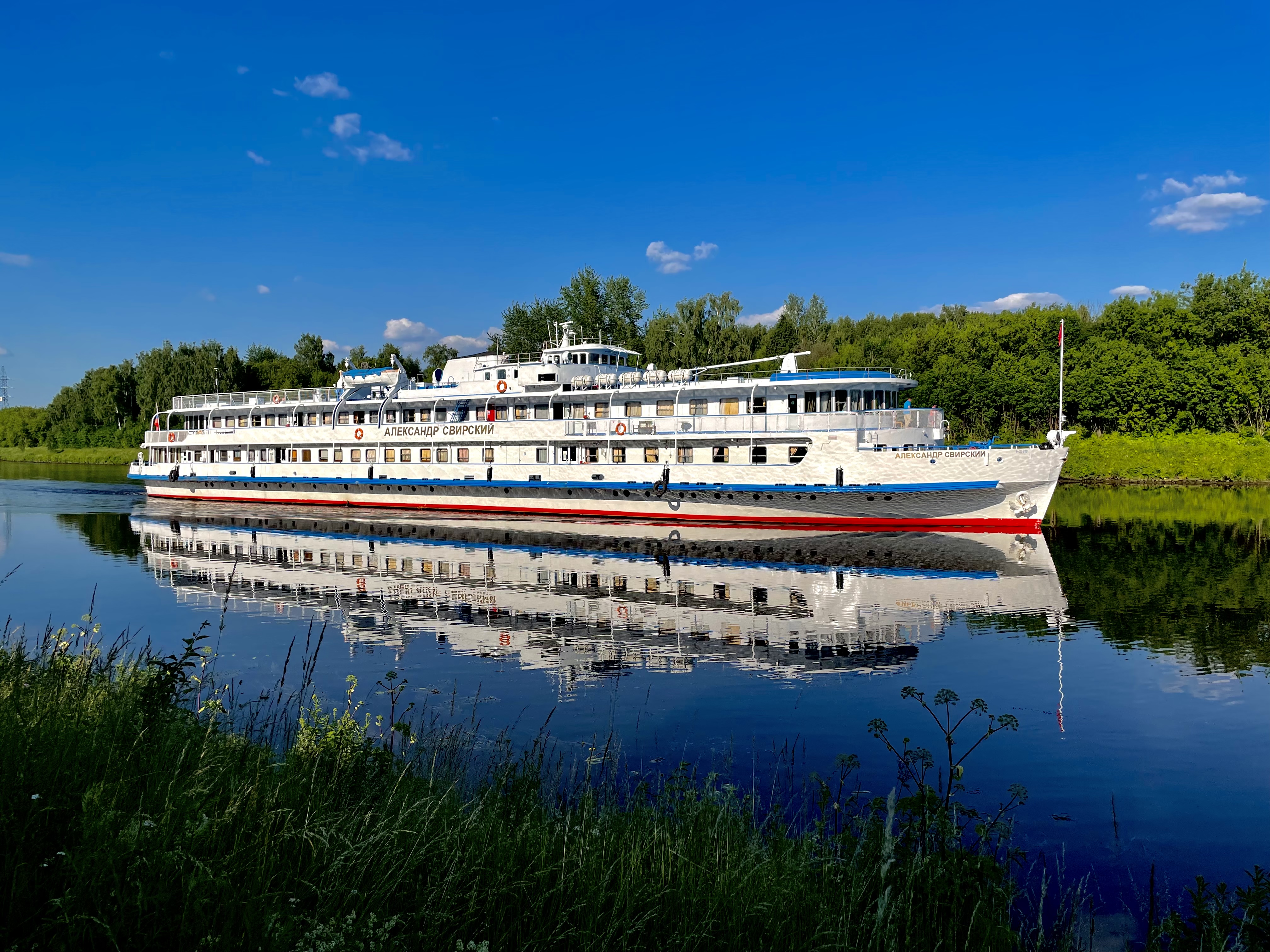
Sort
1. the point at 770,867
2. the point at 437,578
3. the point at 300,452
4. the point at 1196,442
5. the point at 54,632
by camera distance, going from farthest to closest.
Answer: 1. the point at 1196,442
2. the point at 300,452
3. the point at 437,578
4. the point at 54,632
5. the point at 770,867

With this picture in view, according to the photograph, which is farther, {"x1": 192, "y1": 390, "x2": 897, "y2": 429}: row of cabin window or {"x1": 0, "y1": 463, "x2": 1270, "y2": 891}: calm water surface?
{"x1": 192, "y1": 390, "x2": 897, "y2": 429}: row of cabin window

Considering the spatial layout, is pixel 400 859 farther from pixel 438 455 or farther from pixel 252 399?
pixel 252 399

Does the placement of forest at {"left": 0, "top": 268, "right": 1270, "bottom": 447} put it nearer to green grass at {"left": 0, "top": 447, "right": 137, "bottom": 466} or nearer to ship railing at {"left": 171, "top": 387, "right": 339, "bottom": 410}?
green grass at {"left": 0, "top": 447, "right": 137, "bottom": 466}

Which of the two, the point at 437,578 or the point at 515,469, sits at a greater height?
the point at 515,469

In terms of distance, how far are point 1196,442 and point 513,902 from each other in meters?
83.2

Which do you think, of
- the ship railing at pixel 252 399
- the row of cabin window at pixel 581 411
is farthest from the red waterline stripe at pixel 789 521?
the ship railing at pixel 252 399

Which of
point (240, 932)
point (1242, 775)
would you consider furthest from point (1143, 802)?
point (240, 932)

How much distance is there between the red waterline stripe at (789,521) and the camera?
120ft

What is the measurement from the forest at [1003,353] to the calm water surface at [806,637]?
42865 mm

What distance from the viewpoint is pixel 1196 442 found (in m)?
72.0

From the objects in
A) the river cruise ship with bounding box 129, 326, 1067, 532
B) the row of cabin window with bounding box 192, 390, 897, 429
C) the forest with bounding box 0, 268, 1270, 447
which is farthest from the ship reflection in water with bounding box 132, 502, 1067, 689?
the forest with bounding box 0, 268, 1270, 447

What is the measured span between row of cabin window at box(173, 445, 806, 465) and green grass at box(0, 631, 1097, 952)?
3166cm

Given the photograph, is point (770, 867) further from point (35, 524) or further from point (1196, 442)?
point (1196, 442)

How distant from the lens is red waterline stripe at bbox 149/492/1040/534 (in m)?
36.6
